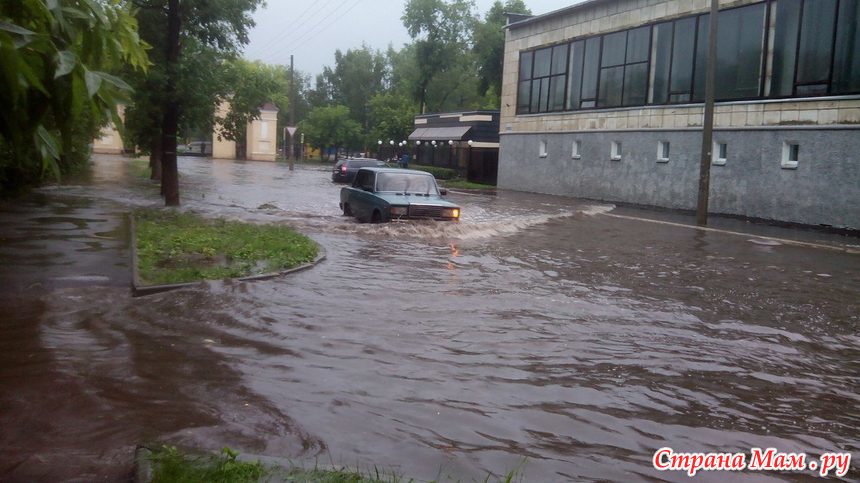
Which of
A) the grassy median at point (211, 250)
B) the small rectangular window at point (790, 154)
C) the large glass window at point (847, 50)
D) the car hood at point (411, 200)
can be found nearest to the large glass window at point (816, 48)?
the large glass window at point (847, 50)

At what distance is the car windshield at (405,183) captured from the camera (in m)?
17.9

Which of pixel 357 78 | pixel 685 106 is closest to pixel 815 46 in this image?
pixel 685 106

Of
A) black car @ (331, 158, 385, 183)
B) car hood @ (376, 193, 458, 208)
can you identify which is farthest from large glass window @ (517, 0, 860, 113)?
car hood @ (376, 193, 458, 208)

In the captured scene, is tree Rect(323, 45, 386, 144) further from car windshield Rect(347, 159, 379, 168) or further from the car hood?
the car hood

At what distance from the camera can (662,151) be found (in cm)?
2980

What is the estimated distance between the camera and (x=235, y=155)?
3135 inches

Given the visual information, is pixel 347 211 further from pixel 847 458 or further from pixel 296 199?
pixel 847 458

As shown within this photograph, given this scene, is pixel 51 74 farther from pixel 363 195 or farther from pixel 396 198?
pixel 363 195

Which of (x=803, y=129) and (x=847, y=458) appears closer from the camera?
(x=847, y=458)

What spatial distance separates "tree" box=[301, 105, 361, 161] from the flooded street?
6912cm

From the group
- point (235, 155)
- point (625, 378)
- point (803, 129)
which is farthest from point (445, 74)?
point (625, 378)

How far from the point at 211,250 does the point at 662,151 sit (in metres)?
21.8

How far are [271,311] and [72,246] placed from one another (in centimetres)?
565

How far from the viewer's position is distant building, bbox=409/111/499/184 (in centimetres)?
4828
